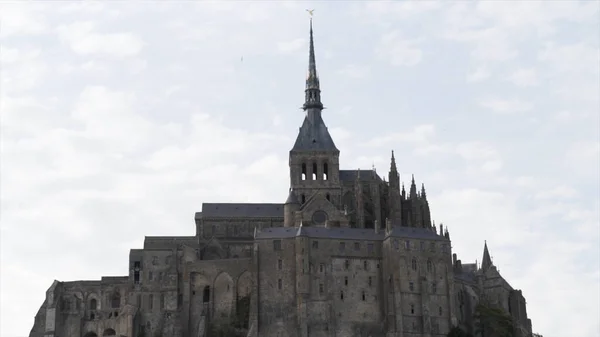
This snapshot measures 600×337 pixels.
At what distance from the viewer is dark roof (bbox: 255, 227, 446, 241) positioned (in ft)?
352

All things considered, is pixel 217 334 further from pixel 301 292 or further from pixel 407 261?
pixel 407 261

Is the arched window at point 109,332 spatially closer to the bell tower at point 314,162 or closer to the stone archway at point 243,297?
the stone archway at point 243,297

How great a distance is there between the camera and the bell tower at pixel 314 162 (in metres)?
119

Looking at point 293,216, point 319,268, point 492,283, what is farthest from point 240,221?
point 492,283

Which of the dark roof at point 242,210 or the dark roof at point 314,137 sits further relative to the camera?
the dark roof at point 314,137

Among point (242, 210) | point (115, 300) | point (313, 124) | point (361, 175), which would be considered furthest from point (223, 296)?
point (313, 124)

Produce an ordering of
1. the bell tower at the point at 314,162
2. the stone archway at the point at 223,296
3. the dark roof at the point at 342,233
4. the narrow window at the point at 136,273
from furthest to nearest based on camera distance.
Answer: the bell tower at the point at 314,162 → the narrow window at the point at 136,273 → the stone archway at the point at 223,296 → the dark roof at the point at 342,233

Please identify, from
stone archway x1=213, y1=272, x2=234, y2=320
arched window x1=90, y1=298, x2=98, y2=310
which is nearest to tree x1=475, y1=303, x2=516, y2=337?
stone archway x1=213, y1=272, x2=234, y2=320

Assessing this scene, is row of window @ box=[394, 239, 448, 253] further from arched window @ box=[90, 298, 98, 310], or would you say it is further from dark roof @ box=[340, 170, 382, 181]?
arched window @ box=[90, 298, 98, 310]

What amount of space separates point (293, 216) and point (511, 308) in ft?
74.1

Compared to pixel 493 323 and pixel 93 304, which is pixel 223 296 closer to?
pixel 93 304

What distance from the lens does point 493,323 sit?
108 m

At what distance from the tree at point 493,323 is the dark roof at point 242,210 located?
22.6m

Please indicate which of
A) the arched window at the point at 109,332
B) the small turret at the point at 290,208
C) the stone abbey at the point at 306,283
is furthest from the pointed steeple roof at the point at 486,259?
the arched window at the point at 109,332
